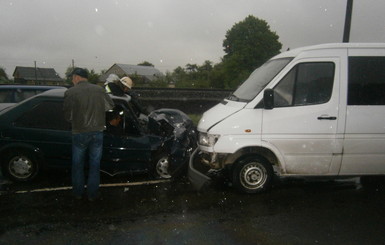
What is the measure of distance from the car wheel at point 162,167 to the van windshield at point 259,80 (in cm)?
166

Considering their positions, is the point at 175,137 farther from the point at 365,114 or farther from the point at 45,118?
the point at 365,114

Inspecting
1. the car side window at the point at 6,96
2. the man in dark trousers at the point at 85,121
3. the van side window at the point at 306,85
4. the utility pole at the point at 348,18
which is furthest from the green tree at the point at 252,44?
the man in dark trousers at the point at 85,121

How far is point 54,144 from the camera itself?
17.8ft

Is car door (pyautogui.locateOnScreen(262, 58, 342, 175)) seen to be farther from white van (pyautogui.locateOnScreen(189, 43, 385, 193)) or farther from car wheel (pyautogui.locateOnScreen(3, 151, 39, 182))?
car wheel (pyautogui.locateOnScreen(3, 151, 39, 182))

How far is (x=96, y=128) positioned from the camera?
182 inches

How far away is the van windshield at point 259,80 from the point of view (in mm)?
4898

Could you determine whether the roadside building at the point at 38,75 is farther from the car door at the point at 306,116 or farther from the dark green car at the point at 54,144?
the car door at the point at 306,116

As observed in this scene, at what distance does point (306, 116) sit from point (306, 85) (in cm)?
47

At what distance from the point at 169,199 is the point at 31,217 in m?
1.90

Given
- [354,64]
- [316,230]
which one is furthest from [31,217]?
[354,64]

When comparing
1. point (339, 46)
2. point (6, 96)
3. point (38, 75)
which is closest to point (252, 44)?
point (38, 75)

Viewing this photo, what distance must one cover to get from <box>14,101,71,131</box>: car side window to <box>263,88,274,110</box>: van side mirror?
3.33 meters

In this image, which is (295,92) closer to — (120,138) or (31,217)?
(120,138)

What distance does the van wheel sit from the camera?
16.0 ft
